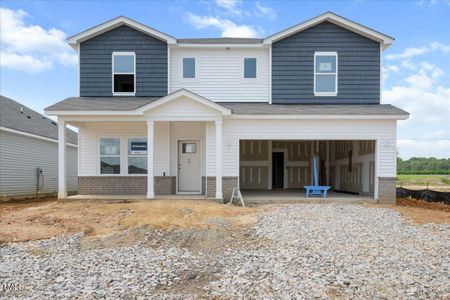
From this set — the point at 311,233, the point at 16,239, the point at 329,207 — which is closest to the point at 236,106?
the point at 329,207

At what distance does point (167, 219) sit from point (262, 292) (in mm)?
5405

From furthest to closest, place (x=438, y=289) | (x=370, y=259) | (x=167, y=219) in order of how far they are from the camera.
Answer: (x=167, y=219)
(x=370, y=259)
(x=438, y=289)

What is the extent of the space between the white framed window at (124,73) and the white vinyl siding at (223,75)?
159 cm

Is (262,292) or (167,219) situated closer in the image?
(262,292)

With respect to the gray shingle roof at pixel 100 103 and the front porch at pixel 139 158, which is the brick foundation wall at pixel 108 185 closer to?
the front porch at pixel 139 158

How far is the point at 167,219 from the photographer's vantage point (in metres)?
11.1

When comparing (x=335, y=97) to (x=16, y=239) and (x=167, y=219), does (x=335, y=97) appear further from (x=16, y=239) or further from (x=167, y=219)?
(x=16, y=239)

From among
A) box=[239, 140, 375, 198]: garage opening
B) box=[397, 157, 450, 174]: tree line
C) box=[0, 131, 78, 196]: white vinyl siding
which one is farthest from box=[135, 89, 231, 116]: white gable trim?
box=[397, 157, 450, 174]: tree line

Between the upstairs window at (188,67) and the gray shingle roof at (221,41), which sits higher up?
the gray shingle roof at (221,41)

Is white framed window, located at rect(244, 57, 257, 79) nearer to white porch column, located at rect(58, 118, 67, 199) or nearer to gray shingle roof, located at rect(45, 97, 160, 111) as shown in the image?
gray shingle roof, located at rect(45, 97, 160, 111)

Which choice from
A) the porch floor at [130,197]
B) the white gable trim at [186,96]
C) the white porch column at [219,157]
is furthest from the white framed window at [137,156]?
the white porch column at [219,157]

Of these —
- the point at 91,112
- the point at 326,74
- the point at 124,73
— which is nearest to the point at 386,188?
the point at 326,74

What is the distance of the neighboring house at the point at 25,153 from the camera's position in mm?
18688

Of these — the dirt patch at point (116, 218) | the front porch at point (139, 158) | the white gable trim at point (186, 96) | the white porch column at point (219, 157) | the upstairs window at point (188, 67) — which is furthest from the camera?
the upstairs window at point (188, 67)
